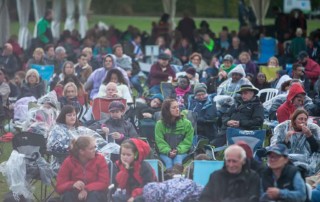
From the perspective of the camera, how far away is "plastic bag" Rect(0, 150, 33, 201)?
40.9 feet

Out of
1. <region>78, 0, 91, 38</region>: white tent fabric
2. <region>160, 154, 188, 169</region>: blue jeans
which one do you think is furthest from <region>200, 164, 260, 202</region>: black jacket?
<region>78, 0, 91, 38</region>: white tent fabric

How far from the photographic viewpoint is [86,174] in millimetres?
11750

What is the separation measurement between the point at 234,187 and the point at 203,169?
1.70m

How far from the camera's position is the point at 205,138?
16.1 metres

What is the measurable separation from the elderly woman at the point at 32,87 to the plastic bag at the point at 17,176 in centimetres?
621

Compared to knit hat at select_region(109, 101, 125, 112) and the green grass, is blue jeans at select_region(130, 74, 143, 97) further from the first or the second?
the green grass

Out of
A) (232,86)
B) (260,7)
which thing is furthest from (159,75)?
(260,7)

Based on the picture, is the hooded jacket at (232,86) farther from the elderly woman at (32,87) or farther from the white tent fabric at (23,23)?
the white tent fabric at (23,23)

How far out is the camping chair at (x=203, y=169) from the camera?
12039mm

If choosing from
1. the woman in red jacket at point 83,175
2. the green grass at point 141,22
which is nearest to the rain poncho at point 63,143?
the woman in red jacket at point 83,175

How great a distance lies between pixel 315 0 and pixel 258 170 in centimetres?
4457

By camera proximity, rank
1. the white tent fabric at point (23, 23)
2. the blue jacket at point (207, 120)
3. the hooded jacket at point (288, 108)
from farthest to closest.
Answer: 1. the white tent fabric at point (23, 23)
2. the blue jacket at point (207, 120)
3. the hooded jacket at point (288, 108)

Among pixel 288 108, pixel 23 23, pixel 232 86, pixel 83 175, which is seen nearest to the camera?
pixel 83 175

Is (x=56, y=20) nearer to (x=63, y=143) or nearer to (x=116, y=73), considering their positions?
(x=116, y=73)
